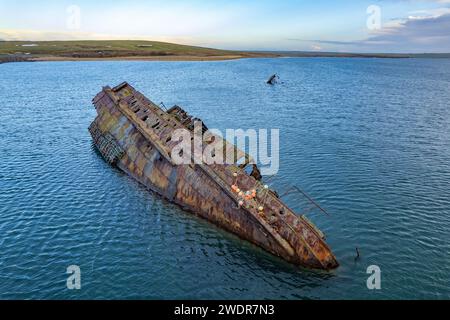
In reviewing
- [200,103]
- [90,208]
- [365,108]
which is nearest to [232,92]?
[200,103]

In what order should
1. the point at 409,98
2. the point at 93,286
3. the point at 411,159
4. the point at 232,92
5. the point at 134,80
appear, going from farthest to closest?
the point at 134,80 → the point at 232,92 → the point at 409,98 → the point at 411,159 → the point at 93,286

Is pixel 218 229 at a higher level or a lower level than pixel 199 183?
lower

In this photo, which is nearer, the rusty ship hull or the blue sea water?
the blue sea water

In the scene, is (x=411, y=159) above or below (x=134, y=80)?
below

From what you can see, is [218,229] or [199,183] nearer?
[218,229]

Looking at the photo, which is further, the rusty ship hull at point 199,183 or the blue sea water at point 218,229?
the rusty ship hull at point 199,183

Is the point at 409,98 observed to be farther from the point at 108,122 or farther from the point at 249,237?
the point at 249,237

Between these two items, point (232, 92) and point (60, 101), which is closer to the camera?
point (60, 101)
